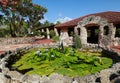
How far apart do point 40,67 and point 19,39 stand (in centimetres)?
2150

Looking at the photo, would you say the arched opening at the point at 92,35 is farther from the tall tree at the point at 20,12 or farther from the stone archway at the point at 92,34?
the tall tree at the point at 20,12

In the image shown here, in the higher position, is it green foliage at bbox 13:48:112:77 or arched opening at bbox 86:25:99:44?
arched opening at bbox 86:25:99:44

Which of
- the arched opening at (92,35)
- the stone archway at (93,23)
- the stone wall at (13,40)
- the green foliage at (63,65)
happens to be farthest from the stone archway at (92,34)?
the green foliage at (63,65)

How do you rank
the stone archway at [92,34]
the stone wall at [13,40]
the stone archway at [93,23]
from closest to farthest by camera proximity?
the stone archway at [93,23]
the stone archway at [92,34]
the stone wall at [13,40]

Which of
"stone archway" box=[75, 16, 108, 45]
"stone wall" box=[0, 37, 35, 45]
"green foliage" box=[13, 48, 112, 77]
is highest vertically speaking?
"stone archway" box=[75, 16, 108, 45]

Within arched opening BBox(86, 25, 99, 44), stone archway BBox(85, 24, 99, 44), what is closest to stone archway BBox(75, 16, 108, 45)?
stone archway BBox(85, 24, 99, 44)

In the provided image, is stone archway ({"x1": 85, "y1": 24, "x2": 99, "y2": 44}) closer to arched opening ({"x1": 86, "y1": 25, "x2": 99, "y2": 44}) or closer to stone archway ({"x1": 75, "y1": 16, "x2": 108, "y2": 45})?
arched opening ({"x1": 86, "y1": 25, "x2": 99, "y2": 44})

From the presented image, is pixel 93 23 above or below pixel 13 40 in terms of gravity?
above

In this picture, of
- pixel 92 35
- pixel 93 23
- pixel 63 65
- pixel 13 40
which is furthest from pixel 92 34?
pixel 63 65

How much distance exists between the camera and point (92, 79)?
6.74 m

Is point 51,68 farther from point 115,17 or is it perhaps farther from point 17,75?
point 115,17

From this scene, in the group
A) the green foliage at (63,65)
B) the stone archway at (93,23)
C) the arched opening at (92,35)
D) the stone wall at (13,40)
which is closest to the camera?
the green foliage at (63,65)

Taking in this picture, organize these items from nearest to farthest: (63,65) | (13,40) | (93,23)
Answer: (63,65) < (93,23) < (13,40)

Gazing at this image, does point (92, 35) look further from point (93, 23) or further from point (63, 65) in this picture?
point (63, 65)
